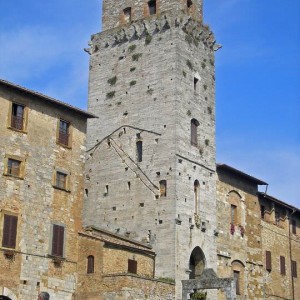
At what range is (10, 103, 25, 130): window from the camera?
Result: 31622 mm

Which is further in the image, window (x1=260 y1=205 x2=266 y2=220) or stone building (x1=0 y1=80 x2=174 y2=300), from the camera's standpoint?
window (x1=260 y1=205 x2=266 y2=220)

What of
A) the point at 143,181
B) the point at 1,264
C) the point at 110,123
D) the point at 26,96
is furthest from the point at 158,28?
the point at 1,264

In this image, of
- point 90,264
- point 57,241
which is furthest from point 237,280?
point 57,241

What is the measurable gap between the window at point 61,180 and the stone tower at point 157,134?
21.5 feet

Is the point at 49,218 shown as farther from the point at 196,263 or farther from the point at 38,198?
the point at 196,263

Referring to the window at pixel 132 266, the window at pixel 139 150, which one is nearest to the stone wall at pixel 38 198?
the window at pixel 132 266

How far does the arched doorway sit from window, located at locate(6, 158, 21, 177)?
12.3 m

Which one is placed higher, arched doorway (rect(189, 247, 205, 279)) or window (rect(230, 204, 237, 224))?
window (rect(230, 204, 237, 224))

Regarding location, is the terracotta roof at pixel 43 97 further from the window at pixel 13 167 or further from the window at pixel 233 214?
the window at pixel 233 214

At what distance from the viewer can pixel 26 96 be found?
32.2m

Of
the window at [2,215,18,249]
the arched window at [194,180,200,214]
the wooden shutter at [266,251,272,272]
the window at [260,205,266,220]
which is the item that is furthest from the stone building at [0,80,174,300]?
the window at [260,205,266,220]

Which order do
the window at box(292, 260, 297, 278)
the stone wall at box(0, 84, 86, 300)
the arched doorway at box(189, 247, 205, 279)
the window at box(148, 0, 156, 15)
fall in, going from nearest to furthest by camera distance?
1. the stone wall at box(0, 84, 86, 300)
2. the arched doorway at box(189, 247, 205, 279)
3. the window at box(148, 0, 156, 15)
4. the window at box(292, 260, 297, 278)

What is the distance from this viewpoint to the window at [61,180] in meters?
32.8

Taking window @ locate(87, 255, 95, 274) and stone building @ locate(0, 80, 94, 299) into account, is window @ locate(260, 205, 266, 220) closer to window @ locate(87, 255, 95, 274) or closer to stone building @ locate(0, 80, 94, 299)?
stone building @ locate(0, 80, 94, 299)
